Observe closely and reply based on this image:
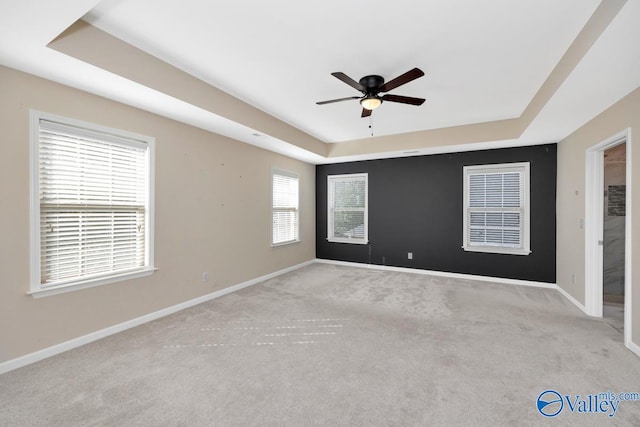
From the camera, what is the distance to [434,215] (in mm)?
5418

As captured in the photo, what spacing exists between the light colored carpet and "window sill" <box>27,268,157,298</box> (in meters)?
0.56

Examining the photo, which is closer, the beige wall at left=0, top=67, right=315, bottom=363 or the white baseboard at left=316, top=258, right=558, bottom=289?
the beige wall at left=0, top=67, right=315, bottom=363

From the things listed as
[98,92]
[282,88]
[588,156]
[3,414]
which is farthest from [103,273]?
[588,156]

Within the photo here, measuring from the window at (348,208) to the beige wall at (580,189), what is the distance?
3.30 metres

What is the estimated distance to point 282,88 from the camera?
3.25 meters

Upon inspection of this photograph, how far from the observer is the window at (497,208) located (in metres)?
4.76

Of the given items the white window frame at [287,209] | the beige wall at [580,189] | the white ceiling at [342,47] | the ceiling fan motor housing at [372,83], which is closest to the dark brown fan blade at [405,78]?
the ceiling fan motor housing at [372,83]

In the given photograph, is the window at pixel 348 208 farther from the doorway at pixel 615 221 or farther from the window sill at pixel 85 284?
the window sill at pixel 85 284

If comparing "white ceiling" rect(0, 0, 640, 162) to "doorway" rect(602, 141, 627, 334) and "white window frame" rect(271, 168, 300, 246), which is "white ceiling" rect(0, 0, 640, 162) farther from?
"white window frame" rect(271, 168, 300, 246)

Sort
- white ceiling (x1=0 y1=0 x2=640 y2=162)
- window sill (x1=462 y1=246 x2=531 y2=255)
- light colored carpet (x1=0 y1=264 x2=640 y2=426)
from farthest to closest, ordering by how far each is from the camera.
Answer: window sill (x1=462 y1=246 x2=531 y2=255)
white ceiling (x1=0 y1=0 x2=640 y2=162)
light colored carpet (x1=0 y1=264 x2=640 y2=426)

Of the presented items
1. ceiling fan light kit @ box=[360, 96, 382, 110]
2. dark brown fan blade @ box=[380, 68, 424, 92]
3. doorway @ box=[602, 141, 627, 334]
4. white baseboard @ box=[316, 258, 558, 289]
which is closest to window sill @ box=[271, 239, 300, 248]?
white baseboard @ box=[316, 258, 558, 289]

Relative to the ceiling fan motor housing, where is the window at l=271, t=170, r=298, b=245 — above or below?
below

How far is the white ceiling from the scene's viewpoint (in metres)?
1.88

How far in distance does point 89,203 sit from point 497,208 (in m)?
5.88
